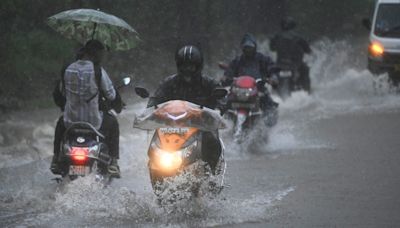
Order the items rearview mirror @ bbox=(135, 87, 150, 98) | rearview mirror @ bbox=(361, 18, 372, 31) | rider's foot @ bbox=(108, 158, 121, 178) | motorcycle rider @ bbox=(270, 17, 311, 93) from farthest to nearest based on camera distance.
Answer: rearview mirror @ bbox=(361, 18, 372, 31), motorcycle rider @ bbox=(270, 17, 311, 93), rider's foot @ bbox=(108, 158, 121, 178), rearview mirror @ bbox=(135, 87, 150, 98)

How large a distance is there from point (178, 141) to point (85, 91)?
180 centimetres

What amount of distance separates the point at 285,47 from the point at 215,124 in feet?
39.3

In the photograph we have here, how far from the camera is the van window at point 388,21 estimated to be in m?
20.7

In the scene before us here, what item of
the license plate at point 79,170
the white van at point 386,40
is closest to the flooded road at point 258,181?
the license plate at point 79,170

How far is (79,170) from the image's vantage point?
925 cm

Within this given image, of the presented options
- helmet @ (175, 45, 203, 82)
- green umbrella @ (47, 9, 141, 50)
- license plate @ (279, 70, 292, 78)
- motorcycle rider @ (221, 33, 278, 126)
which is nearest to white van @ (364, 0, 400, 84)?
license plate @ (279, 70, 292, 78)

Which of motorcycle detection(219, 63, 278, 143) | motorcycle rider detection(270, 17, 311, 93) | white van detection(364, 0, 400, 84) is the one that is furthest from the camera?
white van detection(364, 0, 400, 84)

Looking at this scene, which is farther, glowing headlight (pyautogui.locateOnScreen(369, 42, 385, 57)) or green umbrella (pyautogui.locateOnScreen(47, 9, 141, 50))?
glowing headlight (pyautogui.locateOnScreen(369, 42, 385, 57))

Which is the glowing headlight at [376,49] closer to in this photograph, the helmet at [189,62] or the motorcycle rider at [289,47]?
Answer: the motorcycle rider at [289,47]

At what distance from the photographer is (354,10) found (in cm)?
3366

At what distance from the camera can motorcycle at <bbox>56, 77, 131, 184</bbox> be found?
9.25m

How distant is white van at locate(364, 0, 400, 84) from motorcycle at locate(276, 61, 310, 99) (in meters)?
1.53

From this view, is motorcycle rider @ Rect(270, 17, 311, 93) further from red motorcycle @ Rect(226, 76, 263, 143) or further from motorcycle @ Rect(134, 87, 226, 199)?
motorcycle @ Rect(134, 87, 226, 199)

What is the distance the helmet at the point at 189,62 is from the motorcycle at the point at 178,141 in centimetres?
59
